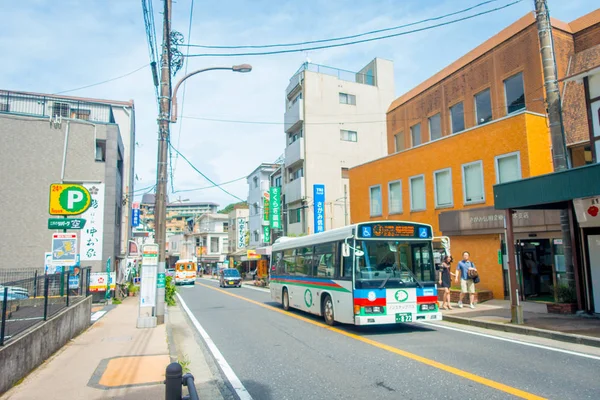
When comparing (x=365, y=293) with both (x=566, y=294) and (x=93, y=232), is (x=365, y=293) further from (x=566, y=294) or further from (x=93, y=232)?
(x=93, y=232)

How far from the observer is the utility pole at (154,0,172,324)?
1370 cm

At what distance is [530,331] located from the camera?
34.0 ft

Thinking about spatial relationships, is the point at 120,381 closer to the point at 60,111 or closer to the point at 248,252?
the point at 60,111

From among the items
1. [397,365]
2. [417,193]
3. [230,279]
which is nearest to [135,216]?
[230,279]

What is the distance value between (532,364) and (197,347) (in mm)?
6875

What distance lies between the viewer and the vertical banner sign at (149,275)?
13695mm

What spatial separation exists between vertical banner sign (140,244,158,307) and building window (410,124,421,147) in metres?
17.5

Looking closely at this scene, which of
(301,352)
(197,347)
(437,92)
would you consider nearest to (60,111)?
(437,92)

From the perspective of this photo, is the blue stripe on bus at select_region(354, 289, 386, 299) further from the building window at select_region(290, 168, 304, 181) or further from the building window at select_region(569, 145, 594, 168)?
the building window at select_region(290, 168, 304, 181)

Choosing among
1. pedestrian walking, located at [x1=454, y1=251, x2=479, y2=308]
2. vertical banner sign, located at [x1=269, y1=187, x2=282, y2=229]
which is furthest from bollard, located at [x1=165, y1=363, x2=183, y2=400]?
vertical banner sign, located at [x1=269, y1=187, x2=282, y2=229]

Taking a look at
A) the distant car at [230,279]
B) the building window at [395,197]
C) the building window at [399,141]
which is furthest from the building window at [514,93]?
the distant car at [230,279]

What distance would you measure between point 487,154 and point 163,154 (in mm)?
12526

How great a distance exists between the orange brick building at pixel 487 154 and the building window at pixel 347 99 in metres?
13.6

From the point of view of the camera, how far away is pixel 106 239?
85.5ft
